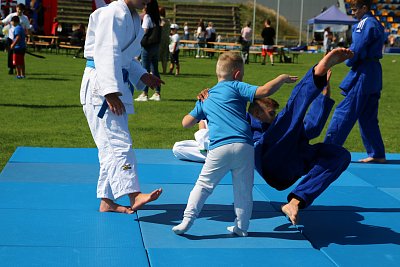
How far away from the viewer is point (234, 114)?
5.16 metres

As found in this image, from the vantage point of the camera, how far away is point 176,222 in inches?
222

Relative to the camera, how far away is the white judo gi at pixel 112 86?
5398mm

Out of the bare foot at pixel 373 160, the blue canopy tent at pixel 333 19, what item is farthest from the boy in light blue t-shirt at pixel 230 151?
the blue canopy tent at pixel 333 19

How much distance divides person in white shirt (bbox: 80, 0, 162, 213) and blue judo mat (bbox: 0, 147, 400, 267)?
0.24 meters

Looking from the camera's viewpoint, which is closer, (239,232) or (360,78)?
(239,232)

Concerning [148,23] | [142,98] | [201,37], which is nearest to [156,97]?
[142,98]

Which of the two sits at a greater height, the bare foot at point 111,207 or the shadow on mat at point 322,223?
the bare foot at point 111,207

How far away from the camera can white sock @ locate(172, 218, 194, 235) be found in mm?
5168

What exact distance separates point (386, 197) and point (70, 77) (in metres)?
14.6

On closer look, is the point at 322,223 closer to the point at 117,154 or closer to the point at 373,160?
the point at 117,154

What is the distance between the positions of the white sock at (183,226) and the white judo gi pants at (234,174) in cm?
3

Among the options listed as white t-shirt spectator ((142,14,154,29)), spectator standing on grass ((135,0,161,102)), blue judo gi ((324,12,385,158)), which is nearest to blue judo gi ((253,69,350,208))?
blue judo gi ((324,12,385,158))

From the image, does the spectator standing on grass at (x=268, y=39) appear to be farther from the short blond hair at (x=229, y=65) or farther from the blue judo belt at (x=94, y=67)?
the short blond hair at (x=229, y=65)

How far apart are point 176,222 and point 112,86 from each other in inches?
44.3
